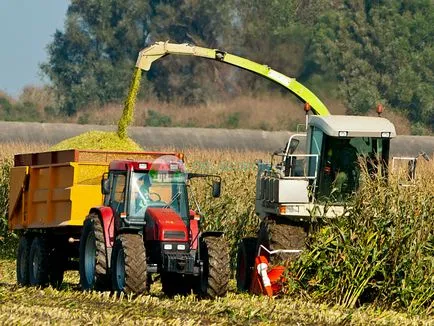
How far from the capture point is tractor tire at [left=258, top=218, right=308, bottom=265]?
1586cm

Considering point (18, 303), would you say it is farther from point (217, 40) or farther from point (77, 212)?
point (217, 40)

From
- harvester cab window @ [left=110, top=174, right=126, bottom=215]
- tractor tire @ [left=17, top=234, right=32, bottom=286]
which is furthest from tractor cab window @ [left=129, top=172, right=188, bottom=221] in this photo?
tractor tire @ [left=17, top=234, right=32, bottom=286]

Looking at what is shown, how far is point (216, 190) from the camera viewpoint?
48.8 feet

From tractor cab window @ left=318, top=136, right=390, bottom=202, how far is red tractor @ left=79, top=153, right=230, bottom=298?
77.7 inches

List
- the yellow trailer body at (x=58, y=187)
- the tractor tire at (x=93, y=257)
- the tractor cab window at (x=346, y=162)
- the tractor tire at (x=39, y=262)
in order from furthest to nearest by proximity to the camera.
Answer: the tractor tire at (x=39, y=262), the yellow trailer body at (x=58, y=187), the tractor cab window at (x=346, y=162), the tractor tire at (x=93, y=257)

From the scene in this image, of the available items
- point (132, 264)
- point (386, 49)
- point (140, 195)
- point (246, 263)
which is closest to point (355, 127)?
point (246, 263)

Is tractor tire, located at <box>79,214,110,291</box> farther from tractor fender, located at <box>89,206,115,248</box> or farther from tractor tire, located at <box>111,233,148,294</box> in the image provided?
tractor tire, located at <box>111,233,148,294</box>

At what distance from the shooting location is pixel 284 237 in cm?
1598

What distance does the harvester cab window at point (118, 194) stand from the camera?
15047 millimetres

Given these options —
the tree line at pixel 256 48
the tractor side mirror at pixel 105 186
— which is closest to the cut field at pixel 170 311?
the tractor side mirror at pixel 105 186

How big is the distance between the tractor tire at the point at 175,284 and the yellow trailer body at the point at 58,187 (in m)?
1.57

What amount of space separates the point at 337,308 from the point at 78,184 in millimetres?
4122

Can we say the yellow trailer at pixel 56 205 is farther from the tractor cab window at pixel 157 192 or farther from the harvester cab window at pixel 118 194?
the tractor cab window at pixel 157 192

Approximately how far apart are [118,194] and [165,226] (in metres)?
1.08
